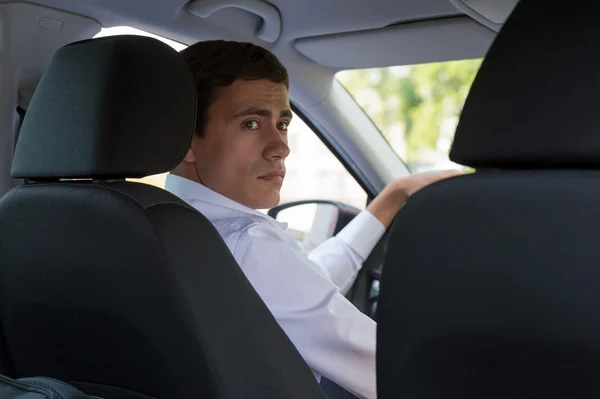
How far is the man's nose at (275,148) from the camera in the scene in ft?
7.16

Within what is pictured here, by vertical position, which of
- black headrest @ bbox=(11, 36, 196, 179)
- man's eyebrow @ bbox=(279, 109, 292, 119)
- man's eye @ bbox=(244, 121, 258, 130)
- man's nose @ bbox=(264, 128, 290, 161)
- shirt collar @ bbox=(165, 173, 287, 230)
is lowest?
shirt collar @ bbox=(165, 173, 287, 230)

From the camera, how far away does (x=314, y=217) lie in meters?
3.10

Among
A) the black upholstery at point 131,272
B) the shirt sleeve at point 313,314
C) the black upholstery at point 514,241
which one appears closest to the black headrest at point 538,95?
the black upholstery at point 514,241

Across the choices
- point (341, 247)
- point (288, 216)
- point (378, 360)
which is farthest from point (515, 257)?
point (288, 216)

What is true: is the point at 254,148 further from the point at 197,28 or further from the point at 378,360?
the point at 378,360

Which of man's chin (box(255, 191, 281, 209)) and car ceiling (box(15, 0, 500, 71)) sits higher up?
car ceiling (box(15, 0, 500, 71))

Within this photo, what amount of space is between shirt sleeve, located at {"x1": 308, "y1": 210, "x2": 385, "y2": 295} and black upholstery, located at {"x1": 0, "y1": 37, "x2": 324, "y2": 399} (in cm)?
103

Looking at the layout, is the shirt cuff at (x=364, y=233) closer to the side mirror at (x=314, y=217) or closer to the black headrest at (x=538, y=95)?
the side mirror at (x=314, y=217)

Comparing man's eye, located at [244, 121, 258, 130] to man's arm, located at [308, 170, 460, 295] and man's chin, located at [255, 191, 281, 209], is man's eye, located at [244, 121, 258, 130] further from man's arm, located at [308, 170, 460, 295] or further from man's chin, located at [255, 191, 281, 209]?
man's arm, located at [308, 170, 460, 295]

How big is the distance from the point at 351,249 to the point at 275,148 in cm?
61

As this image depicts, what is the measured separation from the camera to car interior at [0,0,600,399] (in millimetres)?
1067

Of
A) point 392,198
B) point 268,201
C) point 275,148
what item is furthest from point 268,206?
point 392,198

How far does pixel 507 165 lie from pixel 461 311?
216mm

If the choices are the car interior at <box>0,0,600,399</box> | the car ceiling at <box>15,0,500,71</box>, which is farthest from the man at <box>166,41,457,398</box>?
the car ceiling at <box>15,0,500,71</box>
